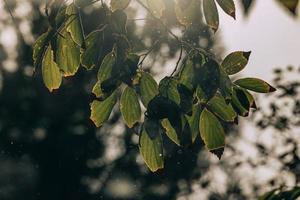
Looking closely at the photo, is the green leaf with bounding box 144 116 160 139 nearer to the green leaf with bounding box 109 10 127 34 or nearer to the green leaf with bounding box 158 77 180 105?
the green leaf with bounding box 158 77 180 105

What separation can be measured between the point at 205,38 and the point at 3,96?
739cm

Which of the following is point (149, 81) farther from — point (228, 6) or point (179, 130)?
point (228, 6)

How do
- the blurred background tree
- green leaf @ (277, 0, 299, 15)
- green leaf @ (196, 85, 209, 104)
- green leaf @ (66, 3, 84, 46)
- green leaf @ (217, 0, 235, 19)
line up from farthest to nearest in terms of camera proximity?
the blurred background tree < green leaf @ (66, 3, 84, 46) < green leaf @ (196, 85, 209, 104) < green leaf @ (217, 0, 235, 19) < green leaf @ (277, 0, 299, 15)

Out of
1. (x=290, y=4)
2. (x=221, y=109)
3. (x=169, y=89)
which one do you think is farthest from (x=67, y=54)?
(x=290, y=4)

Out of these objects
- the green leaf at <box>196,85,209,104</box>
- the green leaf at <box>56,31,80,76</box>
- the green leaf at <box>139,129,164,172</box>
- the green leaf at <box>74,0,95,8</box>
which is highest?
the green leaf at <box>74,0,95,8</box>

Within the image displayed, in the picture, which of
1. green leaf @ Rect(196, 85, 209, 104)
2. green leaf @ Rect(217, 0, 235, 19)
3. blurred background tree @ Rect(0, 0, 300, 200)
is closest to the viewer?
green leaf @ Rect(217, 0, 235, 19)

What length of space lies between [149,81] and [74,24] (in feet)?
0.74

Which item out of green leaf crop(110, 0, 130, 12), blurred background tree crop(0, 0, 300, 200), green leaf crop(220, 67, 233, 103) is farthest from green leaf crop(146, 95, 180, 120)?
blurred background tree crop(0, 0, 300, 200)

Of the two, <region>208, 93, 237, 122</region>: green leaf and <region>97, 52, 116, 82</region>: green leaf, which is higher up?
<region>97, 52, 116, 82</region>: green leaf

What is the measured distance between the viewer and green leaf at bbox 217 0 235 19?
1.02 meters

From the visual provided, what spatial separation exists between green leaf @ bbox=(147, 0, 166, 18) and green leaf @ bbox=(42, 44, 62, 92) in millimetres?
290

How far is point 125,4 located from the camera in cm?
114

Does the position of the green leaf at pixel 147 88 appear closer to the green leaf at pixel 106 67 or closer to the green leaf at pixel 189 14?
the green leaf at pixel 106 67

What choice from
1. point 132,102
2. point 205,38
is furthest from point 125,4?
point 205,38
